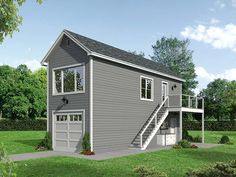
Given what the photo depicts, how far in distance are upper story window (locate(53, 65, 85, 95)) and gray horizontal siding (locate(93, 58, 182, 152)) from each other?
1216 mm

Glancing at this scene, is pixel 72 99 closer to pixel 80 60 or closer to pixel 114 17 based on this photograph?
pixel 80 60

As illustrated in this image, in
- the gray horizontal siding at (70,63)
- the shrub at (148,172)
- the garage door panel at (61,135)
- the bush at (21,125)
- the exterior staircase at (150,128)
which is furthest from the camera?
the bush at (21,125)

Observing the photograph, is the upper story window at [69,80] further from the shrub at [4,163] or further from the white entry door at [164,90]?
the shrub at [4,163]

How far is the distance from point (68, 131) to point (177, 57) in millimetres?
47330

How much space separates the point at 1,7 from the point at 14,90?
190 ft

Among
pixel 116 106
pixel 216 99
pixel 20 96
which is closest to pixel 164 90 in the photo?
pixel 116 106

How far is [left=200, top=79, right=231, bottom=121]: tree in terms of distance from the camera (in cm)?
7619

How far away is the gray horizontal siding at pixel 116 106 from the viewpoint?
19.5 meters

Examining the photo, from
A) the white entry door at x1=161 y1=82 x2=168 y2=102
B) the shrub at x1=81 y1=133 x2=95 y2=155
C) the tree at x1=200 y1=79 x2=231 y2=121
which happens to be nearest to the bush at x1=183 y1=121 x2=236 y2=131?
the tree at x1=200 y1=79 x2=231 y2=121

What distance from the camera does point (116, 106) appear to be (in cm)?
2102

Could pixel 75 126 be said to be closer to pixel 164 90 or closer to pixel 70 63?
pixel 70 63

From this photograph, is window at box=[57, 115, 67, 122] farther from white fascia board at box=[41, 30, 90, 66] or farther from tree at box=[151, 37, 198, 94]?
tree at box=[151, 37, 198, 94]

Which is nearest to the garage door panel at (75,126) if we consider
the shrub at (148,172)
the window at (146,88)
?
the window at (146,88)

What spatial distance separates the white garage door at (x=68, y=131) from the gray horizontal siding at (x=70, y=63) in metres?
0.52
